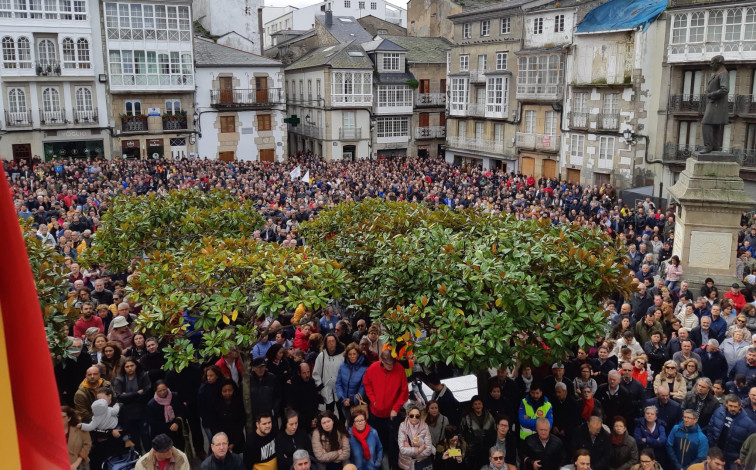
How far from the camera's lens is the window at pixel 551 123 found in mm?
38994

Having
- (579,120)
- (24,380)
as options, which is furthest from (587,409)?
(579,120)

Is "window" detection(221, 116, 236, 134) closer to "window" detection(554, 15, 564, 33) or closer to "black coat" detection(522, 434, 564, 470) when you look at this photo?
"window" detection(554, 15, 564, 33)

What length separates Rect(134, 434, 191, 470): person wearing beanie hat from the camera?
6656 millimetres

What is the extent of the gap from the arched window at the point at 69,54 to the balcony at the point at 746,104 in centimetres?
3501

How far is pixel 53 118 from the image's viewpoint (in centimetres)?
3975

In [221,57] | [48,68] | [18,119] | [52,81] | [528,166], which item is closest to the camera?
[18,119]

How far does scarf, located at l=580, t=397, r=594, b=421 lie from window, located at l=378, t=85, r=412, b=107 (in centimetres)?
→ 4194

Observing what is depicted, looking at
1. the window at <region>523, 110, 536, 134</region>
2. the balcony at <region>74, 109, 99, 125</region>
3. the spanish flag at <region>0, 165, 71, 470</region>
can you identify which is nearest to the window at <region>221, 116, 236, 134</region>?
the balcony at <region>74, 109, 99, 125</region>

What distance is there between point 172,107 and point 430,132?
18.8 m

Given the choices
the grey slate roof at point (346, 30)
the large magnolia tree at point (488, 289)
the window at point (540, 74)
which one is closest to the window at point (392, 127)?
the grey slate roof at point (346, 30)

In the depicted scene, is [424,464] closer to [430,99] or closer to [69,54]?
[69,54]

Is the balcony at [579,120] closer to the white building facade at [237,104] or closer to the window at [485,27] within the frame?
the window at [485,27]

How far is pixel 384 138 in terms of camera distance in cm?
4972

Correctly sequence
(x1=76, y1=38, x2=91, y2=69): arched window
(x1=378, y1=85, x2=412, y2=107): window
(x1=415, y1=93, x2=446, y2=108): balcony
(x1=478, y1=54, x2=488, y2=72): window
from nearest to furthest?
1. (x1=76, y1=38, x2=91, y2=69): arched window
2. (x1=478, y1=54, x2=488, y2=72): window
3. (x1=378, y1=85, x2=412, y2=107): window
4. (x1=415, y1=93, x2=446, y2=108): balcony
